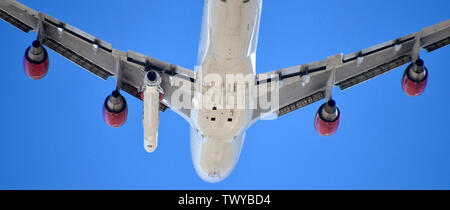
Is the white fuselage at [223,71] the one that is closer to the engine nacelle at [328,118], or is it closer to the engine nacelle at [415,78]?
the engine nacelle at [328,118]

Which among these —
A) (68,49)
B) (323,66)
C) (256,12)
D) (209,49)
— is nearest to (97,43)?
(68,49)

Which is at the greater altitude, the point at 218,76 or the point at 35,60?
the point at 35,60

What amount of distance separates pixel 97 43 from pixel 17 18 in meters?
3.31

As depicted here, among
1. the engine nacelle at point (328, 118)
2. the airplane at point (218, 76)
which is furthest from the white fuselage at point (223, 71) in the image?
the engine nacelle at point (328, 118)

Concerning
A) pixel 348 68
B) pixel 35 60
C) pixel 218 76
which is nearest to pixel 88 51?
pixel 35 60

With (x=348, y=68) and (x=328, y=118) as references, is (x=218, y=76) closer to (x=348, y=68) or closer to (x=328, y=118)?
(x=328, y=118)

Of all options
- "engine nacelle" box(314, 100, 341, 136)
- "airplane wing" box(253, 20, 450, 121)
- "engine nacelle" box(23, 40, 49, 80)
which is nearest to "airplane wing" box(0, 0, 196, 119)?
"engine nacelle" box(23, 40, 49, 80)

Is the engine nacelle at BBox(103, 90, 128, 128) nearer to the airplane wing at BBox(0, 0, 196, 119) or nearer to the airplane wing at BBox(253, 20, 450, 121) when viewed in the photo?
the airplane wing at BBox(0, 0, 196, 119)

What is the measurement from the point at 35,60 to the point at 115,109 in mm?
3627

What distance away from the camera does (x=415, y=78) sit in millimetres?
27672

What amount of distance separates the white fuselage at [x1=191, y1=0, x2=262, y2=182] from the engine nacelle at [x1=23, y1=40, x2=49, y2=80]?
6.04 metres

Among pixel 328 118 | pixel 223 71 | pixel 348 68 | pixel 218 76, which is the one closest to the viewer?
pixel 223 71

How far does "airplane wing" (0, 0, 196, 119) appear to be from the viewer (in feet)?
90.6

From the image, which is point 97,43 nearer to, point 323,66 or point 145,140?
point 145,140
